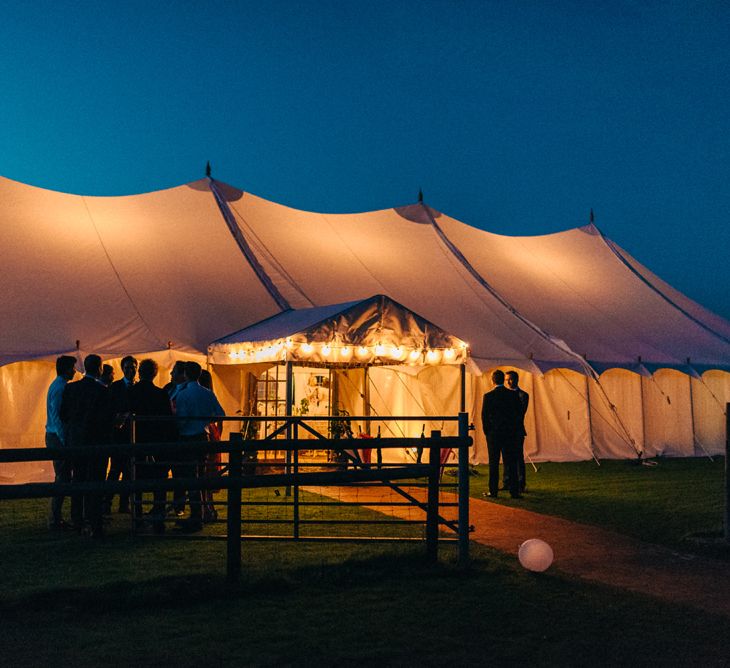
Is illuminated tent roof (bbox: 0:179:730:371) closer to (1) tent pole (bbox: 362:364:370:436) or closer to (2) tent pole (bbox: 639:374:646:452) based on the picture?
(2) tent pole (bbox: 639:374:646:452)

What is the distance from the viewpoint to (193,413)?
7805 mm

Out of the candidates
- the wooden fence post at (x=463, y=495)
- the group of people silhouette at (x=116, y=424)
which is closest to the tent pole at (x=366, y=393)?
the group of people silhouette at (x=116, y=424)

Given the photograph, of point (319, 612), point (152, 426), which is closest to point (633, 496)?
point (152, 426)

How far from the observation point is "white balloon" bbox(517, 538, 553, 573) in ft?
18.5

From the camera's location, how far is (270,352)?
38.0 ft

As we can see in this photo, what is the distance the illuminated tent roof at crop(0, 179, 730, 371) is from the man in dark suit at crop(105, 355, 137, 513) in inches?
128

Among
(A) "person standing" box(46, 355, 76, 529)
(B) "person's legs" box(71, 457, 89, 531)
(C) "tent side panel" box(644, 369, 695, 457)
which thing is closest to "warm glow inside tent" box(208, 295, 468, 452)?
(B) "person's legs" box(71, 457, 89, 531)

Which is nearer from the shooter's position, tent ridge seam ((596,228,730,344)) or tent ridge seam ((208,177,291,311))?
tent ridge seam ((208,177,291,311))

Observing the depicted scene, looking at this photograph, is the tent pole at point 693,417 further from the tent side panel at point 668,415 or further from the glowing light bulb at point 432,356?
the glowing light bulb at point 432,356

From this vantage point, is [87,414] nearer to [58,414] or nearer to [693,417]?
[58,414]

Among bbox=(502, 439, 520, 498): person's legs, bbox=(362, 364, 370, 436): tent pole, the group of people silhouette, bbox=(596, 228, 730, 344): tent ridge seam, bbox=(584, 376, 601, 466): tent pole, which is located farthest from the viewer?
bbox=(596, 228, 730, 344): tent ridge seam

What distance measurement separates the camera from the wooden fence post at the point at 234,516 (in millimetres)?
5270

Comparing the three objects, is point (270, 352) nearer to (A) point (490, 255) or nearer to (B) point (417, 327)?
(B) point (417, 327)

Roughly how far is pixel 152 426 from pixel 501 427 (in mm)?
4410
